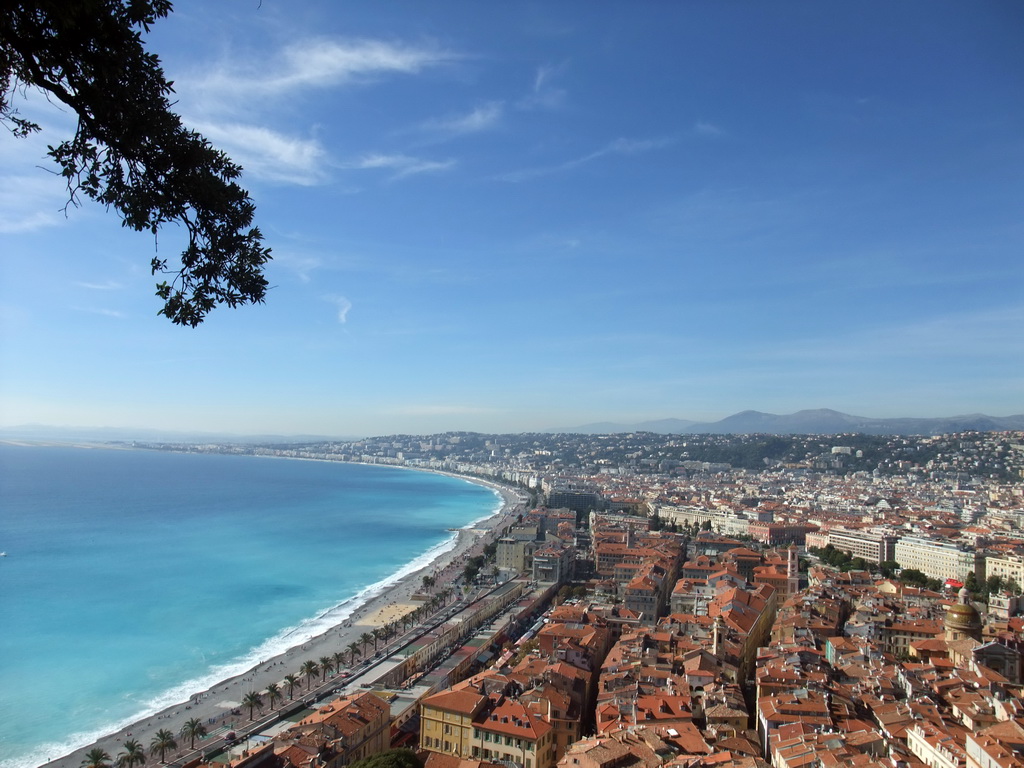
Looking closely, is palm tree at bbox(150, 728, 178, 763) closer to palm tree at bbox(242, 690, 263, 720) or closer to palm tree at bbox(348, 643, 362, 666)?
palm tree at bbox(242, 690, 263, 720)

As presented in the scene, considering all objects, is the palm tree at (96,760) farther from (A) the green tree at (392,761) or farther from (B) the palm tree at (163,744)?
(A) the green tree at (392,761)

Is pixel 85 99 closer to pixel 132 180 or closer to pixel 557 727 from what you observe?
pixel 132 180

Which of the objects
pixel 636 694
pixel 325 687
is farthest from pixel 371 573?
pixel 636 694

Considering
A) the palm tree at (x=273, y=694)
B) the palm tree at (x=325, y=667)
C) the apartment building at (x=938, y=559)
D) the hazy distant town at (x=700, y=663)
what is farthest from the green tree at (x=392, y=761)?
the apartment building at (x=938, y=559)

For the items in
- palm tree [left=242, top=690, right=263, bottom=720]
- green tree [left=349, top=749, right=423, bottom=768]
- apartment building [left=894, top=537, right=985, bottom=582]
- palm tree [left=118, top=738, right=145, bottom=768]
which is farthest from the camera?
apartment building [left=894, top=537, right=985, bottom=582]

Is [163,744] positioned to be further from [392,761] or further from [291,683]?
[392,761]

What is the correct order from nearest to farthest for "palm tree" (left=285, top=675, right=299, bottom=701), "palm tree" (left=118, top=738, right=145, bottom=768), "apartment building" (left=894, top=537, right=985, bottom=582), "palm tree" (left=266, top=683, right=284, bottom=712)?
"palm tree" (left=118, top=738, right=145, bottom=768) → "palm tree" (left=266, top=683, right=284, bottom=712) → "palm tree" (left=285, top=675, right=299, bottom=701) → "apartment building" (left=894, top=537, right=985, bottom=582)

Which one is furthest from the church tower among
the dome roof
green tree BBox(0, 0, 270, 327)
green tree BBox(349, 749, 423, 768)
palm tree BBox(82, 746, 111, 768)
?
green tree BBox(0, 0, 270, 327)
